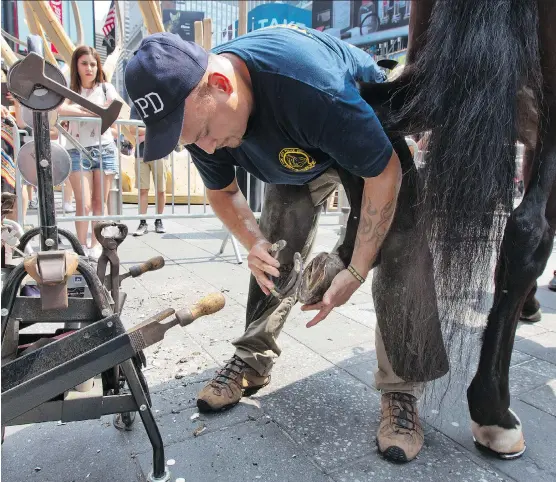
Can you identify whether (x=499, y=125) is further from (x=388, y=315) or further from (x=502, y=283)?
(x=388, y=315)

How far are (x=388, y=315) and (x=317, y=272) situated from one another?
0.26 metres

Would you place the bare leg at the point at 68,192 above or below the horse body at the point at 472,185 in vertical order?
below

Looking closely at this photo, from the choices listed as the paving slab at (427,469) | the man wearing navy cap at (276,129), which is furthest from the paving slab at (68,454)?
the paving slab at (427,469)

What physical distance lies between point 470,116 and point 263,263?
77 cm

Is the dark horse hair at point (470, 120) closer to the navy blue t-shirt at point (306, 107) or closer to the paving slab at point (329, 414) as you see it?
the navy blue t-shirt at point (306, 107)

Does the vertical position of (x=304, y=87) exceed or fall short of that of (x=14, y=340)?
it exceeds it

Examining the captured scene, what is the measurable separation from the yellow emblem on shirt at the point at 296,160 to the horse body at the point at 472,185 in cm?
14

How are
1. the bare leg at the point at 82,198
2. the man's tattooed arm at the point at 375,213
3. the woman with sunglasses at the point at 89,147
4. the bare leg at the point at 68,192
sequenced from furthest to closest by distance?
the bare leg at the point at 68,192, the bare leg at the point at 82,198, the woman with sunglasses at the point at 89,147, the man's tattooed arm at the point at 375,213

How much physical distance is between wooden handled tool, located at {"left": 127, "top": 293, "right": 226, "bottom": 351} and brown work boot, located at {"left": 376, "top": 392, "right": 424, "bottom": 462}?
0.69 meters

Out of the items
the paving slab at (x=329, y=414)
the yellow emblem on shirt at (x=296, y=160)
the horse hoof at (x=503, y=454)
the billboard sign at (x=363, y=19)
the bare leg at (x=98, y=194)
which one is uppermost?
the billboard sign at (x=363, y=19)

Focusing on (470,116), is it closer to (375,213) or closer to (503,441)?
(375,213)

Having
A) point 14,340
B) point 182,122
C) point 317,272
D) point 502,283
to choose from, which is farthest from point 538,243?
point 14,340

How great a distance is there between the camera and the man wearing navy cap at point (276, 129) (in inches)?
46.2

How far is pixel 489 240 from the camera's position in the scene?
1.26 metres
